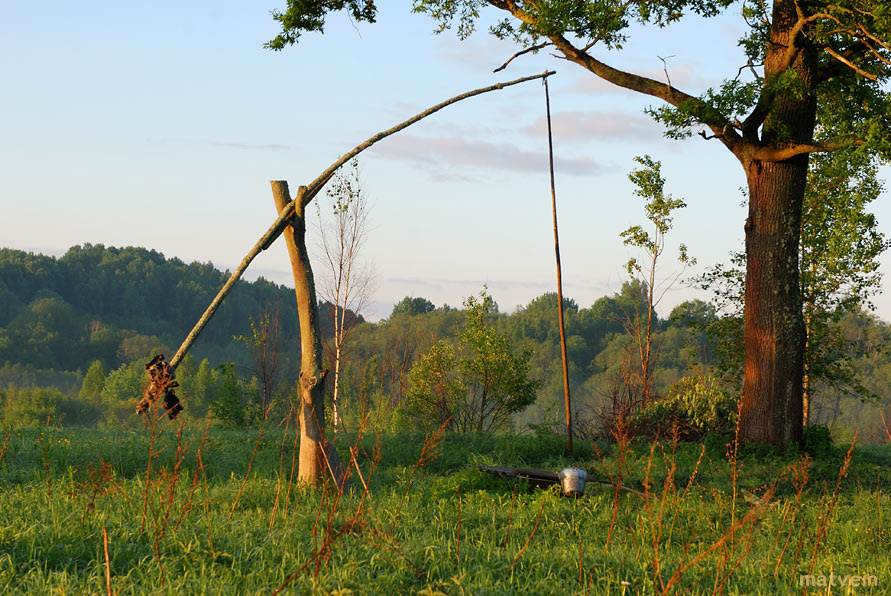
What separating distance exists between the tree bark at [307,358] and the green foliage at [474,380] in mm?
9887

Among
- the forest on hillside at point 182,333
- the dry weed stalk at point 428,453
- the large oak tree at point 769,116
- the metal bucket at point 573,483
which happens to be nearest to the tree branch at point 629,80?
the large oak tree at point 769,116

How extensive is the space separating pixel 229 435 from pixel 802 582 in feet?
31.6

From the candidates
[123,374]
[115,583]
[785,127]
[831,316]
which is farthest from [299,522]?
[123,374]

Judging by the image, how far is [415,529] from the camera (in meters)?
6.72

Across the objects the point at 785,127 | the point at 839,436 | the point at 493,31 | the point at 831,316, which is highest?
the point at 493,31

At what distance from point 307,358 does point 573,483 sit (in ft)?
10.8

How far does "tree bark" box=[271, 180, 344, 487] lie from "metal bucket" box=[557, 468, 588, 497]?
2529 mm

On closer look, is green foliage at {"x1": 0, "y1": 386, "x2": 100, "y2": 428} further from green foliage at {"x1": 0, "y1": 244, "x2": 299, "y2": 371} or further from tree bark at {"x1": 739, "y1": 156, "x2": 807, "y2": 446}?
tree bark at {"x1": 739, "y1": 156, "x2": 807, "y2": 446}

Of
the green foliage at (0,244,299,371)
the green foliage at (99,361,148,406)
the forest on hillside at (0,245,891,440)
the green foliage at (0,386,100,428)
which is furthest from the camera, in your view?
the green foliage at (0,244,299,371)

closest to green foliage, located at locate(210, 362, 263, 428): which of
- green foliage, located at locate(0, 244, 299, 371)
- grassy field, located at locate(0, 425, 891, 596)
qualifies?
grassy field, located at locate(0, 425, 891, 596)

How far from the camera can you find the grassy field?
15.0 ft

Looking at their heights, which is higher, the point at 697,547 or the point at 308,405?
the point at 308,405

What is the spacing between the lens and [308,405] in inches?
326

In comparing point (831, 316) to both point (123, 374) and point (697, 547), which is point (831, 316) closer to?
point (697, 547)
